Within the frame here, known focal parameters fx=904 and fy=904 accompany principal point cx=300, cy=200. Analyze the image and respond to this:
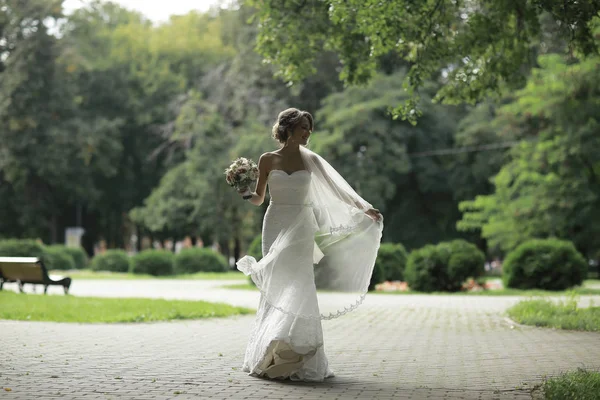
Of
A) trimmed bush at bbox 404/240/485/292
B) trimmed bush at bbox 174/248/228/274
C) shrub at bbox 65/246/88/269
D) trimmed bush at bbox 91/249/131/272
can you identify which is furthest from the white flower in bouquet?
shrub at bbox 65/246/88/269

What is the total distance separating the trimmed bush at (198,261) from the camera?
Answer: 39969 millimetres

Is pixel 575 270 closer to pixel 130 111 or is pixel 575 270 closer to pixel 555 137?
pixel 555 137

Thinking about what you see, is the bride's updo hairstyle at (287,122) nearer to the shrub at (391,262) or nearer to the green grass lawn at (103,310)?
the green grass lawn at (103,310)

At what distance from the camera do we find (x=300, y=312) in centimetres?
819

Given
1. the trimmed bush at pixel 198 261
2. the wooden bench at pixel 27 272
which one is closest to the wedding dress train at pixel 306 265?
the wooden bench at pixel 27 272

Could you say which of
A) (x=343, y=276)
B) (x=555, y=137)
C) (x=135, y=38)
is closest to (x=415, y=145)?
(x=555, y=137)

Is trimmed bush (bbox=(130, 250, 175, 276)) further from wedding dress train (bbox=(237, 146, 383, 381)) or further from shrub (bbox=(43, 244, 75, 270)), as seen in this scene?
wedding dress train (bbox=(237, 146, 383, 381))

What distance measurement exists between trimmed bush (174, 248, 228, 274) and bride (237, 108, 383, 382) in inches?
1223

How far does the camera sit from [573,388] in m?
6.97

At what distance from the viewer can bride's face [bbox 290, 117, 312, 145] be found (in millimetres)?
8570

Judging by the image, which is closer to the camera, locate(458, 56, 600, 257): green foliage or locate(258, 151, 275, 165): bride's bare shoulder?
locate(258, 151, 275, 165): bride's bare shoulder

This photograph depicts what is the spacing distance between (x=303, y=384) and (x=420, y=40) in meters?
6.75

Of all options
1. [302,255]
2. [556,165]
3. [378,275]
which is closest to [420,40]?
[302,255]

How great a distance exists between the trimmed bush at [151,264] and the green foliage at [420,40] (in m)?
24.1
